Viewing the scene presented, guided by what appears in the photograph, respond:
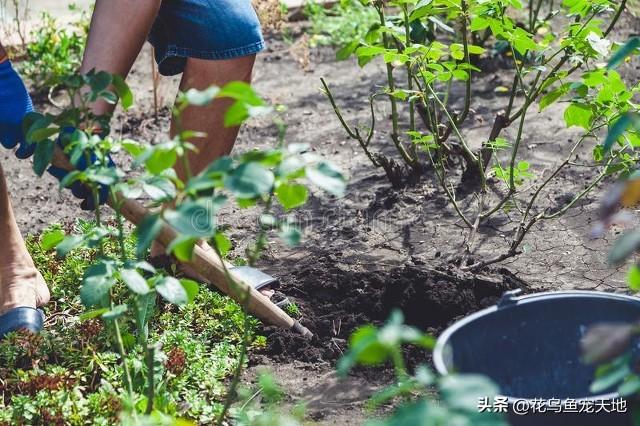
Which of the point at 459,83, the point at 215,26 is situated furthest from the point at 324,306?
the point at 459,83

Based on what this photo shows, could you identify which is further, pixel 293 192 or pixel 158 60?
pixel 158 60

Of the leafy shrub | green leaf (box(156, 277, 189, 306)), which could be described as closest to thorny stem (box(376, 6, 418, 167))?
green leaf (box(156, 277, 189, 306))

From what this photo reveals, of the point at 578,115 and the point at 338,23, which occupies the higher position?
the point at 578,115

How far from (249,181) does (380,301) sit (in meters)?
1.55

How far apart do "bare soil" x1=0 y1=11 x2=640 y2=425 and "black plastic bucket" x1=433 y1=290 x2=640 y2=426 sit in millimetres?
540

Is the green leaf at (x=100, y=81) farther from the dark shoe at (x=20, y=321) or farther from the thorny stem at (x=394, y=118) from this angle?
the thorny stem at (x=394, y=118)

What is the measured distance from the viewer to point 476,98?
4.77m

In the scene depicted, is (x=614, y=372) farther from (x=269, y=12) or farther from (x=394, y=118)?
(x=269, y=12)

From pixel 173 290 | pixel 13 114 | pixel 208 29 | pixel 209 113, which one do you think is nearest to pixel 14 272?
pixel 13 114

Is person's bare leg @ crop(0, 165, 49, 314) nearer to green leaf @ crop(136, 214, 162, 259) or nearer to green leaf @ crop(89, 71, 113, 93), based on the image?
green leaf @ crop(89, 71, 113, 93)

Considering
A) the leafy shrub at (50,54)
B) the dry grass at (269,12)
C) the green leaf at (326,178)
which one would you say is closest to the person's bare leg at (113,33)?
the green leaf at (326,178)

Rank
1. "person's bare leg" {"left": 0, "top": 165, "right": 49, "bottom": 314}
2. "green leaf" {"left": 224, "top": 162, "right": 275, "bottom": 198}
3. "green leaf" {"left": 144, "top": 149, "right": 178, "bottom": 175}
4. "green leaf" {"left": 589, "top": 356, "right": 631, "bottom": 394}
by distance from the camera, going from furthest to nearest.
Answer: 1. "person's bare leg" {"left": 0, "top": 165, "right": 49, "bottom": 314}
2. "green leaf" {"left": 144, "top": 149, "right": 178, "bottom": 175}
3. "green leaf" {"left": 224, "top": 162, "right": 275, "bottom": 198}
4. "green leaf" {"left": 589, "top": 356, "right": 631, "bottom": 394}

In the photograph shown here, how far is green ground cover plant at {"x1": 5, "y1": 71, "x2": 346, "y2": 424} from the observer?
5.19 feet

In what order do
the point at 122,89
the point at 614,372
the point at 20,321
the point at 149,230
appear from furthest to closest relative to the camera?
the point at 20,321 < the point at 122,89 < the point at 149,230 < the point at 614,372
